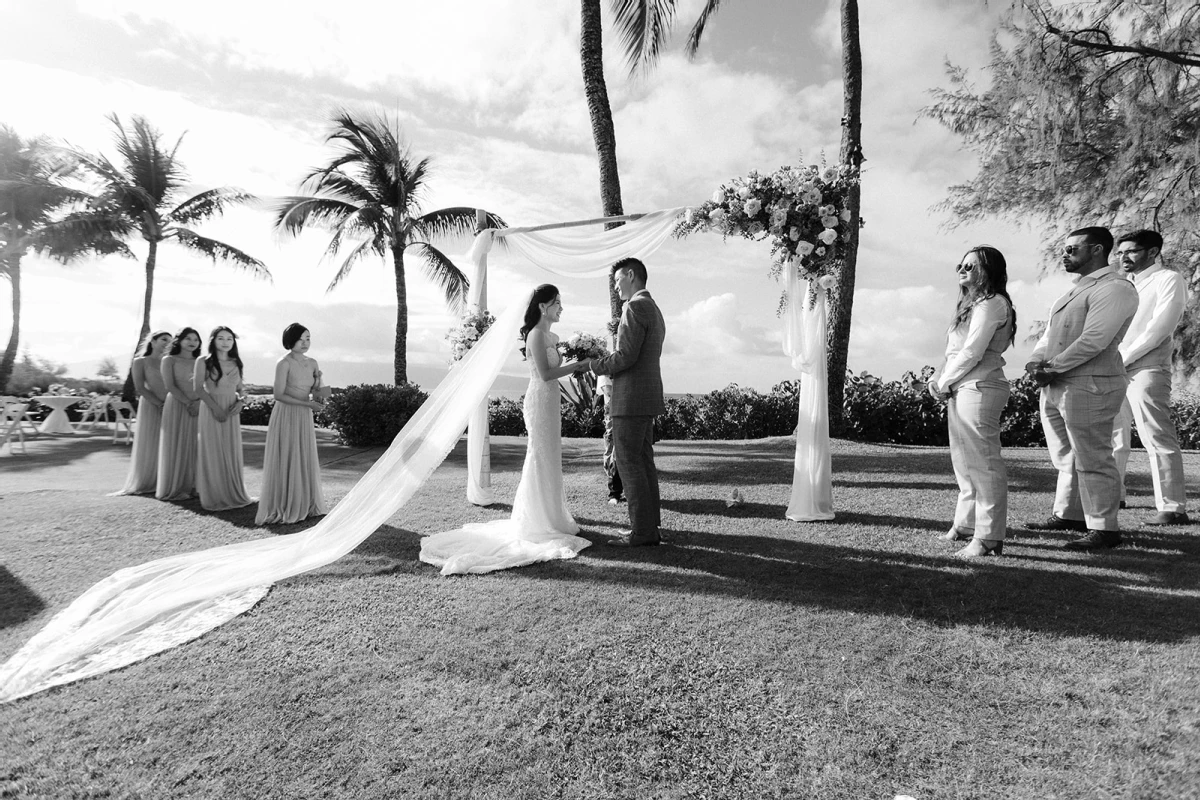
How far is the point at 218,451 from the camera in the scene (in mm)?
8555

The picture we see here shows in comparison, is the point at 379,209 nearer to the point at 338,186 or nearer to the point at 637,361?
the point at 338,186

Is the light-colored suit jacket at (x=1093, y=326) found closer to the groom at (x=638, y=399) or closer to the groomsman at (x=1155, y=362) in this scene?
the groomsman at (x=1155, y=362)

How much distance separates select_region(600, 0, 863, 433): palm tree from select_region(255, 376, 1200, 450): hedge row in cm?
194

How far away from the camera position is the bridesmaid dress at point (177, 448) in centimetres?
909

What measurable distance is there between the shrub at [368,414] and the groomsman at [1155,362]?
1366 cm

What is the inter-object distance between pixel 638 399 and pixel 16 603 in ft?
16.4

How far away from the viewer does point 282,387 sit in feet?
24.8

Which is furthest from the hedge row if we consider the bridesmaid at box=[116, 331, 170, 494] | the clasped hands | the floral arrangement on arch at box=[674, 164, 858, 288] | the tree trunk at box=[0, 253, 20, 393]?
the tree trunk at box=[0, 253, 20, 393]

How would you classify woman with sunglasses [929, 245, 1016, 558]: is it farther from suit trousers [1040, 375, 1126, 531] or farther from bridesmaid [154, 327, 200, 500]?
bridesmaid [154, 327, 200, 500]

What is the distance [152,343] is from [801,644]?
975 centimetres

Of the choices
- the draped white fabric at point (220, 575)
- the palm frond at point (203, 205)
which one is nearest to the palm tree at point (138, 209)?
the palm frond at point (203, 205)

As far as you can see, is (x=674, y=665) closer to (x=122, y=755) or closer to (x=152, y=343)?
(x=122, y=755)

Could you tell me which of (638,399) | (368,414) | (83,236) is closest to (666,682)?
(638,399)

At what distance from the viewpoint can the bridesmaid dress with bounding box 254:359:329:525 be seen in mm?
7703
